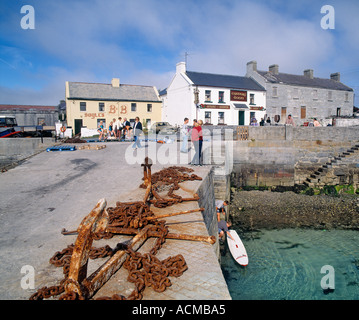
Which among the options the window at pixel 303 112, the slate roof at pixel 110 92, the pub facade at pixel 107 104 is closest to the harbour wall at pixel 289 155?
the window at pixel 303 112

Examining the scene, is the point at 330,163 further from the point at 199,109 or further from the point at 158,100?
the point at 158,100

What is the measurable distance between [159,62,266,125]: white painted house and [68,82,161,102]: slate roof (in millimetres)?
4377

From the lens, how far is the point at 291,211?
14023 mm

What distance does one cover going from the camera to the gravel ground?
12.6 m

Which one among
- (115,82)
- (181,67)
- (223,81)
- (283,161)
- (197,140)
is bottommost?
(283,161)

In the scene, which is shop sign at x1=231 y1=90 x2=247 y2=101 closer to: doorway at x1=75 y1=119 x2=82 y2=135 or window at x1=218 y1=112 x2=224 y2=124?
window at x1=218 y1=112 x2=224 y2=124

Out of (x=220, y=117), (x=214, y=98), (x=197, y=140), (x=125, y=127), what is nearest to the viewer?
(x=197, y=140)

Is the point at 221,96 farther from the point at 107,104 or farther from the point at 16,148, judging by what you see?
the point at 16,148

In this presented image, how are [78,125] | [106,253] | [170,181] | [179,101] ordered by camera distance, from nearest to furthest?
[106,253]
[170,181]
[179,101]
[78,125]

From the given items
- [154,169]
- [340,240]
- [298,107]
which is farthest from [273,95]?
[154,169]

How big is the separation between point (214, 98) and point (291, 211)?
79.3 ft

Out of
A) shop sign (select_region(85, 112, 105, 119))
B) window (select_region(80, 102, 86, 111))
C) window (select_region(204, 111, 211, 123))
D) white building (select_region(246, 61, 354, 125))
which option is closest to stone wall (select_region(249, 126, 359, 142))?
window (select_region(204, 111, 211, 123))

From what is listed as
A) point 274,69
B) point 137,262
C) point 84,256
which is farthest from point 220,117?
point 84,256
